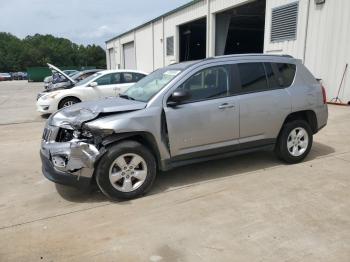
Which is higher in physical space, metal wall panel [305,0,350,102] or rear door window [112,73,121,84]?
metal wall panel [305,0,350,102]

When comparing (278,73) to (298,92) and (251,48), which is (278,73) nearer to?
(298,92)

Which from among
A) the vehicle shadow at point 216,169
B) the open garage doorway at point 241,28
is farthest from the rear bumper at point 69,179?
the open garage doorway at point 241,28

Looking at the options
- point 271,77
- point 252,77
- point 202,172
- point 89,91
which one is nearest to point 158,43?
point 89,91

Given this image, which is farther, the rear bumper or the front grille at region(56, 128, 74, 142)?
the front grille at region(56, 128, 74, 142)

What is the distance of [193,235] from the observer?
336cm

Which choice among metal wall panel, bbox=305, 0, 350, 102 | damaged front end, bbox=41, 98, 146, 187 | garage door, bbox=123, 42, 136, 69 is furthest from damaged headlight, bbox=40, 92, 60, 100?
garage door, bbox=123, 42, 136, 69

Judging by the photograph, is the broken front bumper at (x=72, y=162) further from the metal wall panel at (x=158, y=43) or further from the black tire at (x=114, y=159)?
the metal wall panel at (x=158, y=43)

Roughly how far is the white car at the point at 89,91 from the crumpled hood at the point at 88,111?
607cm

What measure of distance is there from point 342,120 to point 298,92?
4.24 m

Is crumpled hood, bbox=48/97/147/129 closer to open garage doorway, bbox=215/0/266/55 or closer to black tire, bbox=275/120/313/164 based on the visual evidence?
black tire, bbox=275/120/313/164

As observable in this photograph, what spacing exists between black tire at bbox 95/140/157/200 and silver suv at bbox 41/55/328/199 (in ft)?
0.04

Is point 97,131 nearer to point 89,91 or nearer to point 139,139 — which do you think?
point 139,139

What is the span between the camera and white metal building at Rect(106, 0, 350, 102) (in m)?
11.2

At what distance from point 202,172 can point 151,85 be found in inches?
60.6
